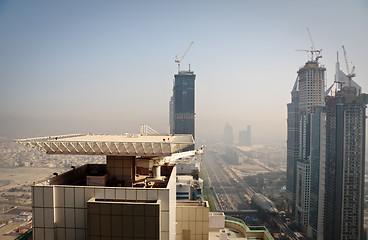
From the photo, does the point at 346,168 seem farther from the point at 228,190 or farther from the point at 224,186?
the point at 224,186

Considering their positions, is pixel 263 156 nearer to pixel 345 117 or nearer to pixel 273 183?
pixel 273 183

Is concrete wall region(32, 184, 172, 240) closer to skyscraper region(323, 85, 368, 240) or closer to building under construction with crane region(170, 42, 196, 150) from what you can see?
skyscraper region(323, 85, 368, 240)

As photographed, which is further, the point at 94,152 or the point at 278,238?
the point at 278,238

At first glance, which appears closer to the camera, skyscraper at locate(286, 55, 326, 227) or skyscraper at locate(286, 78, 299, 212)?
skyscraper at locate(286, 55, 326, 227)

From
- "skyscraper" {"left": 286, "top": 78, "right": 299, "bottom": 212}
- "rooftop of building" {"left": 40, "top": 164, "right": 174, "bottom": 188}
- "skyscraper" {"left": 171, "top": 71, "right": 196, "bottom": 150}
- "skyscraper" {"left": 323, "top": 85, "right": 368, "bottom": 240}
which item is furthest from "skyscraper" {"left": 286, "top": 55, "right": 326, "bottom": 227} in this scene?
"rooftop of building" {"left": 40, "top": 164, "right": 174, "bottom": 188}

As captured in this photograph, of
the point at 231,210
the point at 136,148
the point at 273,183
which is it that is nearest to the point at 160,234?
the point at 136,148

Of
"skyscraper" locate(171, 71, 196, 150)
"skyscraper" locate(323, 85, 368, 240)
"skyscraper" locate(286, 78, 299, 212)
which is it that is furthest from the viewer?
"skyscraper" locate(171, 71, 196, 150)

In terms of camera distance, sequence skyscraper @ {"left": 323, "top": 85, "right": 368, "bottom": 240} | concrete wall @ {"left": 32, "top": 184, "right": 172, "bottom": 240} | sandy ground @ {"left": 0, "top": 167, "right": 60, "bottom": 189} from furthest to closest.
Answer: skyscraper @ {"left": 323, "top": 85, "right": 368, "bottom": 240} → sandy ground @ {"left": 0, "top": 167, "right": 60, "bottom": 189} → concrete wall @ {"left": 32, "top": 184, "right": 172, "bottom": 240}

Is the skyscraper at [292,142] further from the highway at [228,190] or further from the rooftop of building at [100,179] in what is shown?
the rooftop of building at [100,179]
